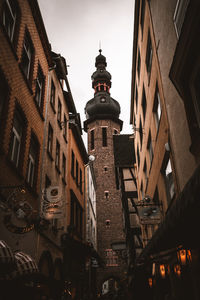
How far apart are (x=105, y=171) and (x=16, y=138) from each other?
3227 centimetres

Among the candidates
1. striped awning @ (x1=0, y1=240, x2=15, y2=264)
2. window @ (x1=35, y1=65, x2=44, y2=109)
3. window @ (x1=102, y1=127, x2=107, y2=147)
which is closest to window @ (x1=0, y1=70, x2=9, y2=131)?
striped awning @ (x1=0, y1=240, x2=15, y2=264)

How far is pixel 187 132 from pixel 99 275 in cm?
3084

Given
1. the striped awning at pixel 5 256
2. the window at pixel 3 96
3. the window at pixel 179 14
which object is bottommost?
the striped awning at pixel 5 256

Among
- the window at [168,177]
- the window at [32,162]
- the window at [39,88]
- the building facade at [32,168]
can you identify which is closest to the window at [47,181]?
the building facade at [32,168]

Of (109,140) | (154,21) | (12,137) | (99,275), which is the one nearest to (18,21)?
(12,137)

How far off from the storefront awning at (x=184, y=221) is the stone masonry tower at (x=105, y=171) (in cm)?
2190

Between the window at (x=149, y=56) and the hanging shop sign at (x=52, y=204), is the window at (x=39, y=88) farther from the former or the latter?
the window at (x=149, y=56)

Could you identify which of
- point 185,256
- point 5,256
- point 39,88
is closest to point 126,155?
point 39,88

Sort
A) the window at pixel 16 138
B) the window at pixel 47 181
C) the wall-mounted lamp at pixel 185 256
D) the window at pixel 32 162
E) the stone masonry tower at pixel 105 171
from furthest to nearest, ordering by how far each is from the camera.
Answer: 1. the stone masonry tower at pixel 105 171
2. the window at pixel 47 181
3. the window at pixel 32 162
4. the window at pixel 16 138
5. the wall-mounted lamp at pixel 185 256

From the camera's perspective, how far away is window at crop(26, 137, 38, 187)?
10.5 meters

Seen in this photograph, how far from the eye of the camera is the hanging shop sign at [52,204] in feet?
33.4

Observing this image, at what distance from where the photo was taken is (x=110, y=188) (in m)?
39.7

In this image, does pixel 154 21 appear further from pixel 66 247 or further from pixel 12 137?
pixel 66 247

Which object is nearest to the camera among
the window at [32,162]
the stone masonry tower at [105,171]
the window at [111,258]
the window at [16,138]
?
the window at [16,138]
